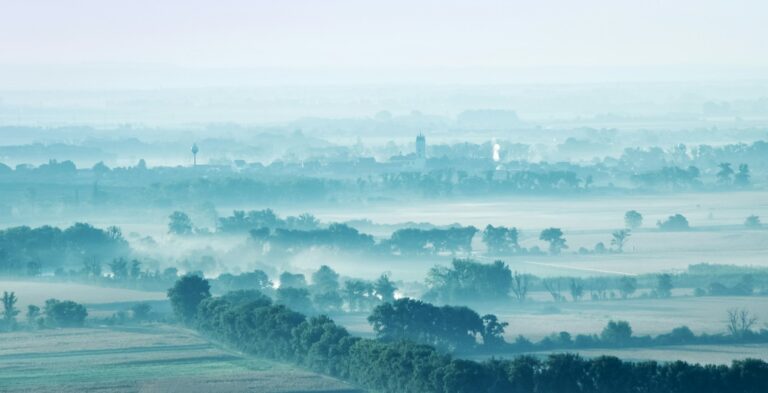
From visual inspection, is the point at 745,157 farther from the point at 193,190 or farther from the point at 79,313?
the point at 79,313

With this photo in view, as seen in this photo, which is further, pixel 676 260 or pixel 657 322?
pixel 676 260

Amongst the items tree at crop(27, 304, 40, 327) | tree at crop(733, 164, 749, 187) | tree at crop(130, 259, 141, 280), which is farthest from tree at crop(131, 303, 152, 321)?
tree at crop(733, 164, 749, 187)

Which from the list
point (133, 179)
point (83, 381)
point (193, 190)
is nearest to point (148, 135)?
point (133, 179)

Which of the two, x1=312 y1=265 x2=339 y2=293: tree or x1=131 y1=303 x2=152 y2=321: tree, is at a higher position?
x1=312 y1=265 x2=339 y2=293: tree

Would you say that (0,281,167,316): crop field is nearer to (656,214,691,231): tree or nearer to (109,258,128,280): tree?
(109,258,128,280): tree

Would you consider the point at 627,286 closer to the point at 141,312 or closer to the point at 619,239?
the point at 141,312

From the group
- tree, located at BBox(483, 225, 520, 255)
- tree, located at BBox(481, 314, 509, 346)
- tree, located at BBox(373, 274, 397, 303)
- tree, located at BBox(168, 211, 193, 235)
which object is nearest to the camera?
tree, located at BBox(481, 314, 509, 346)

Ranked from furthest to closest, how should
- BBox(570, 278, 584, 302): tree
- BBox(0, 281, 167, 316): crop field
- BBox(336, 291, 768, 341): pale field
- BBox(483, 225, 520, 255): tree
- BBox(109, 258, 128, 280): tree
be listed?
BBox(483, 225, 520, 255): tree, BBox(109, 258, 128, 280): tree, BBox(0, 281, 167, 316): crop field, BBox(570, 278, 584, 302): tree, BBox(336, 291, 768, 341): pale field
